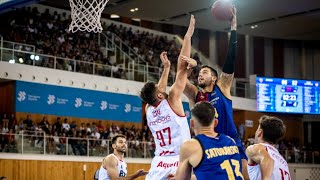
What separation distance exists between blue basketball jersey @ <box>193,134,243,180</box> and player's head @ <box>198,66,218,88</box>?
190cm

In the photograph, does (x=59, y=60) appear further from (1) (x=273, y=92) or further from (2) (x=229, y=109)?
(2) (x=229, y=109)

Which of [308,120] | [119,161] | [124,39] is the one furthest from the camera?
[308,120]

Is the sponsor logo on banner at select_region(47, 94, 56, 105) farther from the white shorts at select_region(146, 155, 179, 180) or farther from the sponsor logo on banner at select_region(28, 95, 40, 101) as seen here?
the white shorts at select_region(146, 155, 179, 180)

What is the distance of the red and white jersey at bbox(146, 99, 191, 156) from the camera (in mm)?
7441

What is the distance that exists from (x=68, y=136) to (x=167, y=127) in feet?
54.7

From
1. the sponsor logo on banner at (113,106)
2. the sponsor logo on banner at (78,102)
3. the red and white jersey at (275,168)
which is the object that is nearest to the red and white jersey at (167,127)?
the red and white jersey at (275,168)

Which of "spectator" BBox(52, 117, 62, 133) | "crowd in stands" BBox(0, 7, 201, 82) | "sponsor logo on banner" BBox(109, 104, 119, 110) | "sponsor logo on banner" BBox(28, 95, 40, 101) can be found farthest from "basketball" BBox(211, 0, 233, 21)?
"sponsor logo on banner" BBox(109, 104, 119, 110)

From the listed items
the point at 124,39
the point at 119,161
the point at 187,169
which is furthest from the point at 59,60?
the point at 187,169

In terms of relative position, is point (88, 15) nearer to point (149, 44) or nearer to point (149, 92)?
point (149, 92)

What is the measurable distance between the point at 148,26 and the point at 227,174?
29181 millimetres

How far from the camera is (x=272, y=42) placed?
38656 millimetres

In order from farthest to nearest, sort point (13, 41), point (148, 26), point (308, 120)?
point (308, 120) < point (148, 26) < point (13, 41)

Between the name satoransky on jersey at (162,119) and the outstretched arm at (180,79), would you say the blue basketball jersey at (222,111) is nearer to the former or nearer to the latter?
the outstretched arm at (180,79)

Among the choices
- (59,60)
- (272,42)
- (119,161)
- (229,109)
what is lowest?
(119,161)
